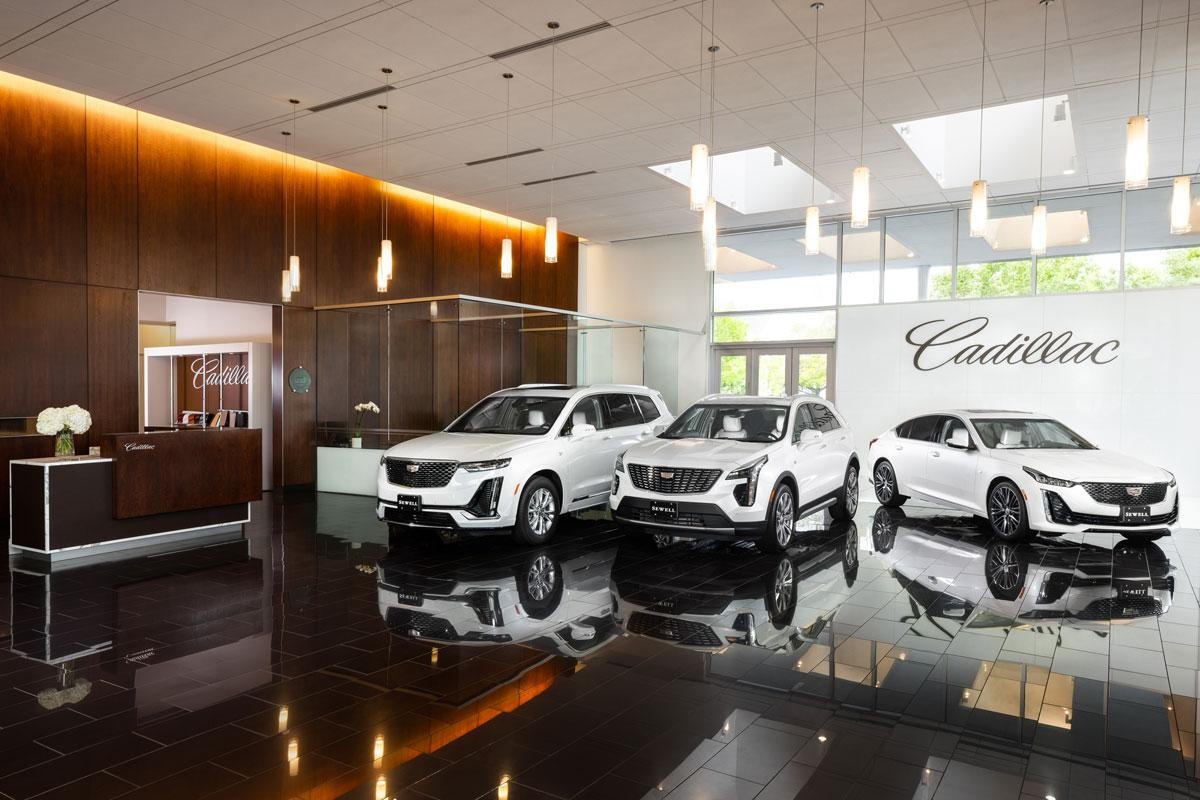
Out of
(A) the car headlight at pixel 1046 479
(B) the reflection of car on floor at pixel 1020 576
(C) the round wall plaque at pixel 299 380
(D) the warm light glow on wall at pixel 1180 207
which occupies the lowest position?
(B) the reflection of car on floor at pixel 1020 576

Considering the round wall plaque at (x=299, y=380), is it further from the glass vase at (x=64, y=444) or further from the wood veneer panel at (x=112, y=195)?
the glass vase at (x=64, y=444)

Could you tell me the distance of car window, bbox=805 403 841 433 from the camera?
8953 millimetres

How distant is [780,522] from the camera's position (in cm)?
770

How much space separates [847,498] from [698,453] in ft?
9.59

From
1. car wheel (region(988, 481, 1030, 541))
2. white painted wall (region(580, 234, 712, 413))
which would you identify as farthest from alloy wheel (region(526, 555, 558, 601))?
white painted wall (region(580, 234, 712, 413))

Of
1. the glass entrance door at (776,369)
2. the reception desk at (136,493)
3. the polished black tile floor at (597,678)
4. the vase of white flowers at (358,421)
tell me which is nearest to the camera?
the polished black tile floor at (597,678)

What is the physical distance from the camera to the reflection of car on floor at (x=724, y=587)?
17.1 ft

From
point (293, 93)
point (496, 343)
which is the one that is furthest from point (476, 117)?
point (496, 343)

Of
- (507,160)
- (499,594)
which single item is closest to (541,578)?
(499,594)

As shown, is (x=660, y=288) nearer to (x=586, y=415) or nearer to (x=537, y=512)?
(x=586, y=415)

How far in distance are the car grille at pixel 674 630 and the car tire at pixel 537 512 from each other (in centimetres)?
247

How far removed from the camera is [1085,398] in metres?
12.7

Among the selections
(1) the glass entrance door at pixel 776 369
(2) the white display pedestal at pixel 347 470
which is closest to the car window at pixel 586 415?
(2) the white display pedestal at pixel 347 470

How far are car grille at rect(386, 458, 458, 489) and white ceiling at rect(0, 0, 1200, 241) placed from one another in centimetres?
416
